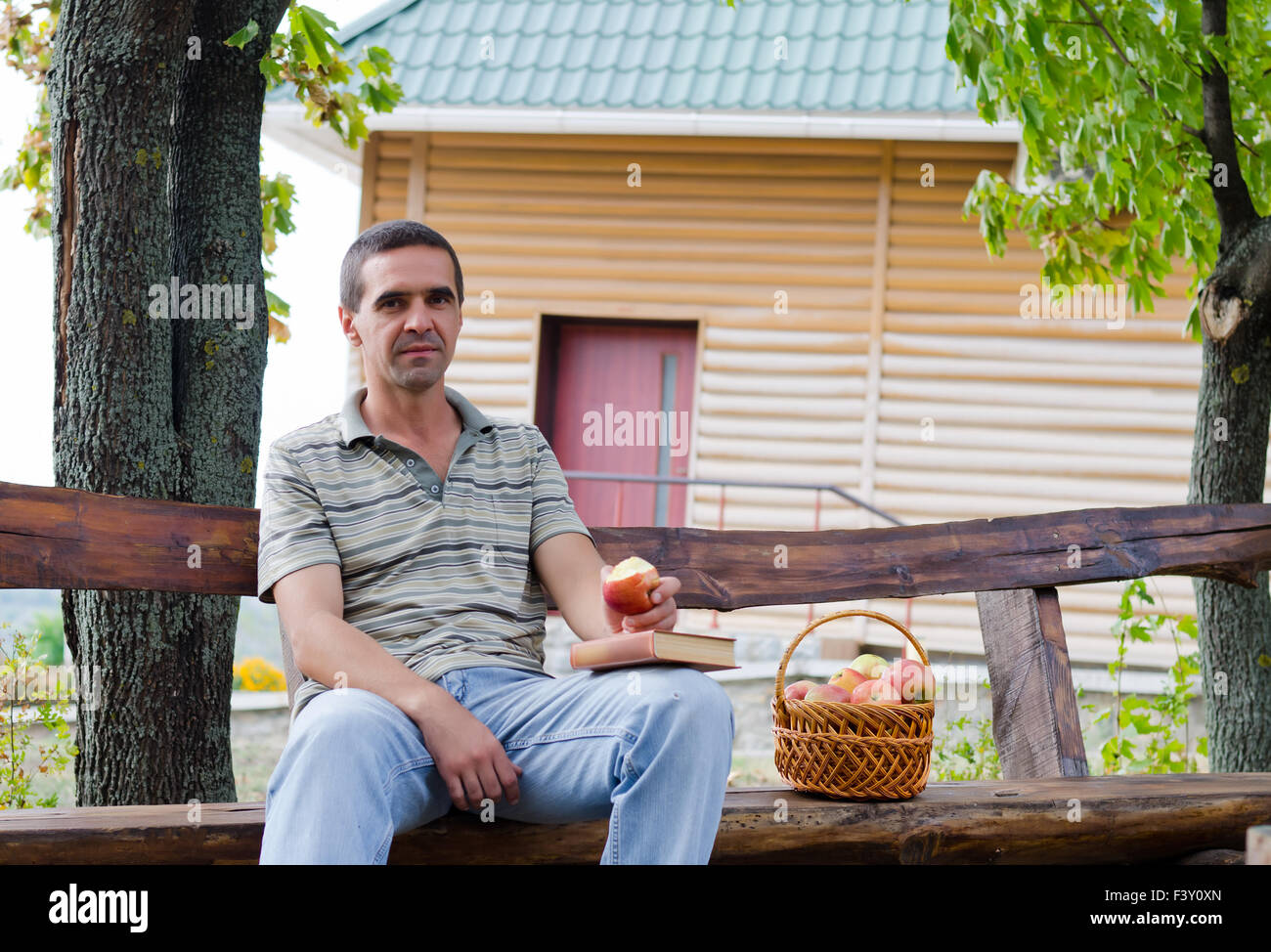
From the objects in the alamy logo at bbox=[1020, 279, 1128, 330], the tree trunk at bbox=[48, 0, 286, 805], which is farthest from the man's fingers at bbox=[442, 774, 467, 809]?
the alamy logo at bbox=[1020, 279, 1128, 330]

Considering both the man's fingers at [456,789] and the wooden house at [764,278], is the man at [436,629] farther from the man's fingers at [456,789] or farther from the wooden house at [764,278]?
the wooden house at [764,278]

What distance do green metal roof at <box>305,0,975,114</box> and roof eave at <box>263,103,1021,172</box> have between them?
0.20 ft

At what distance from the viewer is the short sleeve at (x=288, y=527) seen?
113 inches

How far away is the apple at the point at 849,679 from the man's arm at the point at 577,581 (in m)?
0.47

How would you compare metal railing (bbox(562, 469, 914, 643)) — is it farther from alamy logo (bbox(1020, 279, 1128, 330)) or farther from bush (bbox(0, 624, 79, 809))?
bush (bbox(0, 624, 79, 809))

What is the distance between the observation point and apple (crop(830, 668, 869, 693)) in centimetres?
314

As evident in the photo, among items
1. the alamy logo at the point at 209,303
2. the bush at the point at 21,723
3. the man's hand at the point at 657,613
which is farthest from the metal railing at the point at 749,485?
the man's hand at the point at 657,613

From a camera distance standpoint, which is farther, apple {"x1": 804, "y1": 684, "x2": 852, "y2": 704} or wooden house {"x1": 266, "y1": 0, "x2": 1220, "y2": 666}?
wooden house {"x1": 266, "y1": 0, "x2": 1220, "y2": 666}

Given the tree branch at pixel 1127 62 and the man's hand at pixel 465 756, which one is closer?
the man's hand at pixel 465 756

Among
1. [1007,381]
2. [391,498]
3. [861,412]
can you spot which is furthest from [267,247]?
[1007,381]

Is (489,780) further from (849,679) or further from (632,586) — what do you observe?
(849,679)
